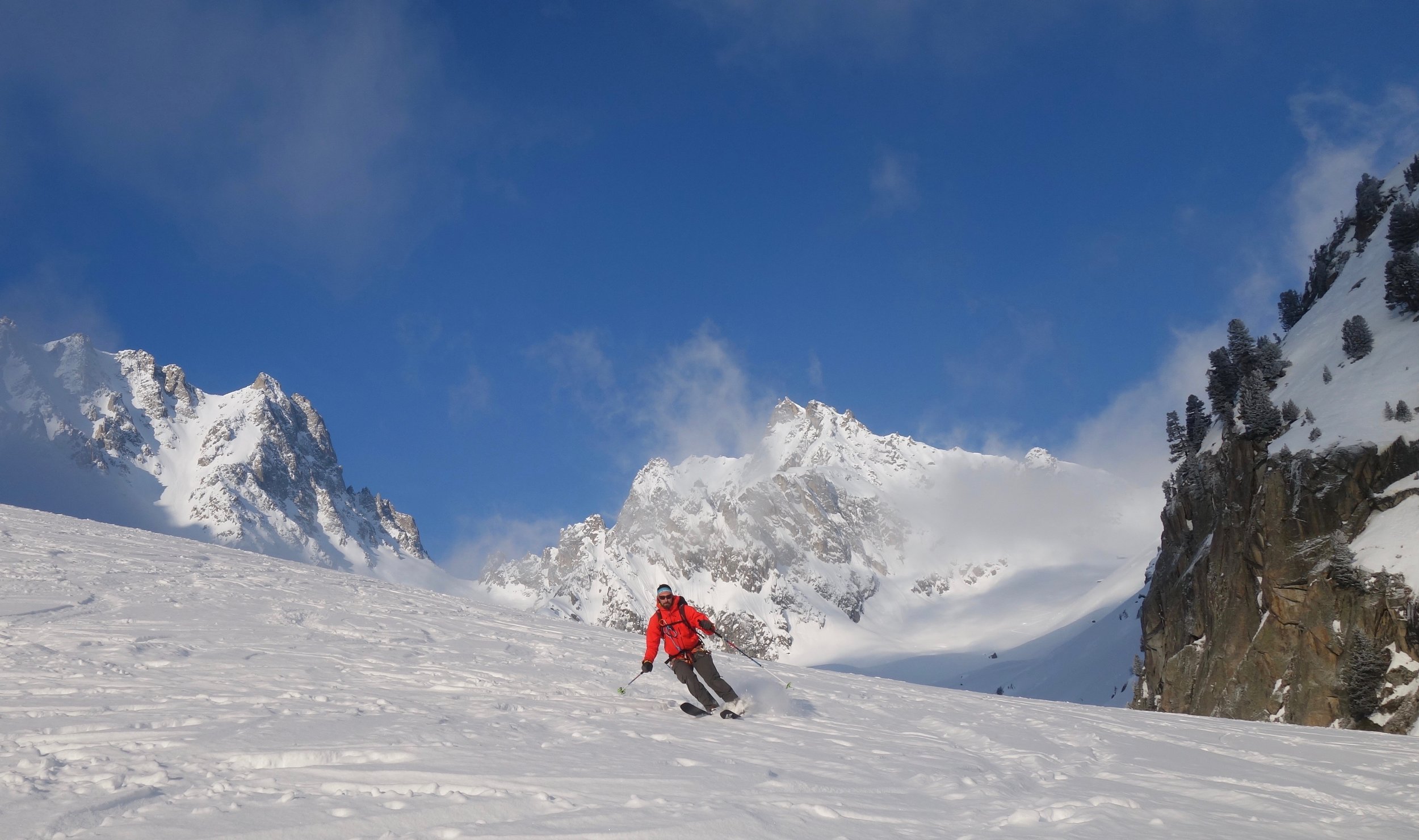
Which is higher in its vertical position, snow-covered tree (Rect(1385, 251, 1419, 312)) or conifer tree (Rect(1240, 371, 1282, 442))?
snow-covered tree (Rect(1385, 251, 1419, 312))

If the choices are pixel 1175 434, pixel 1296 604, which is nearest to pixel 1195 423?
pixel 1175 434

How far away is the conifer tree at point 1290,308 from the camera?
7388 centimetres

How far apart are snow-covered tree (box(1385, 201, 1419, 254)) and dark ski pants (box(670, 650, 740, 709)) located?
6114 centimetres

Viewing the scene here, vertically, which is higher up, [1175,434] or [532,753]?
[1175,434]

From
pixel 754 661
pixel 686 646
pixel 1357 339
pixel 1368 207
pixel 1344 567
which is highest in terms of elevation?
pixel 1368 207

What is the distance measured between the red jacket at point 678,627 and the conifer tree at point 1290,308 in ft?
266

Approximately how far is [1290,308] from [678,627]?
84.3 m

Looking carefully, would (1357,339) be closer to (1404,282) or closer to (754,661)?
(1404,282)

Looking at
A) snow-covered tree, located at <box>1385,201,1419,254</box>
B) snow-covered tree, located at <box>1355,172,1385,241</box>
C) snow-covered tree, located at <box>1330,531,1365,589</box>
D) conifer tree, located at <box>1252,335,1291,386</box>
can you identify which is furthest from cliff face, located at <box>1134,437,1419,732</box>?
snow-covered tree, located at <box>1355,172,1385,241</box>

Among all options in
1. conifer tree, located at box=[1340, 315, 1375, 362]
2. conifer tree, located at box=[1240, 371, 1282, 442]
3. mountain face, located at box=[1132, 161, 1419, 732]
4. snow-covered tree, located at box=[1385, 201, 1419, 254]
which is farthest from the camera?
snow-covered tree, located at box=[1385, 201, 1419, 254]

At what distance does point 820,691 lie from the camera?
55.3ft

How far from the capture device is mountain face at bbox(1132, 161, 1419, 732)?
36094 millimetres

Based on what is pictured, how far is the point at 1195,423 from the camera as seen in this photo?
68.6m

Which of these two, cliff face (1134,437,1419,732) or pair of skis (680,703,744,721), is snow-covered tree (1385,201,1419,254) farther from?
pair of skis (680,703,744,721)
